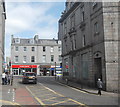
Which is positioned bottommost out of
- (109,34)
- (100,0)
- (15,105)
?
(15,105)

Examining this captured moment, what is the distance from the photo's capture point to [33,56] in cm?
5616

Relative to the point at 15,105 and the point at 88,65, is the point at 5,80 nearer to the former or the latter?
the point at 88,65

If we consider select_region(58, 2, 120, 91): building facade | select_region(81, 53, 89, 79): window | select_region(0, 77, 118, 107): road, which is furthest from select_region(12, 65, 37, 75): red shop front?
select_region(0, 77, 118, 107): road

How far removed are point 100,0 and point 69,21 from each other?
13033mm

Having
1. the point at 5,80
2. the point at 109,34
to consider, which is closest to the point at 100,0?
the point at 109,34

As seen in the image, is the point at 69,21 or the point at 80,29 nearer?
the point at 80,29

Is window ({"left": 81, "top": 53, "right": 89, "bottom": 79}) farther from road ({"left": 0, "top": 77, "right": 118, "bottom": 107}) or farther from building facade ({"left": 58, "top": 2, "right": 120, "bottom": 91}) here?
road ({"left": 0, "top": 77, "right": 118, "bottom": 107})

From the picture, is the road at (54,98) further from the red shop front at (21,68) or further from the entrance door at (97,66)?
the red shop front at (21,68)

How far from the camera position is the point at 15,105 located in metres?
10.9

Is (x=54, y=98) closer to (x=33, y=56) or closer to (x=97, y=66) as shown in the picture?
(x=97, y=66)

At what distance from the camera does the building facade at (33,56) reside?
183 feet

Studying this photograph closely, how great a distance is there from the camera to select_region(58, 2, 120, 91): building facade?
749 inches

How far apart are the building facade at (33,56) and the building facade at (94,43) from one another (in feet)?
83.8

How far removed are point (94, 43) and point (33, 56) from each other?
36.2 meters
